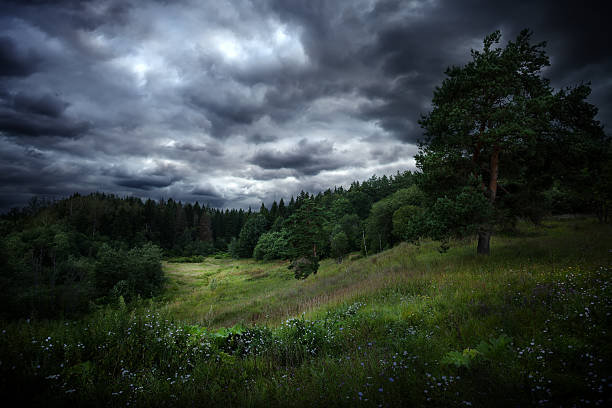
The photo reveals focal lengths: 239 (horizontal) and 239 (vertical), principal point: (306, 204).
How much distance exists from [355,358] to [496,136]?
1117 cm

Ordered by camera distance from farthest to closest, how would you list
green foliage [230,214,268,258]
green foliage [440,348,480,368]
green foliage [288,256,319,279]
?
green foliage [230,214,268,258], green foliage [288,256,319,279], green foliage [440,348,480,368]

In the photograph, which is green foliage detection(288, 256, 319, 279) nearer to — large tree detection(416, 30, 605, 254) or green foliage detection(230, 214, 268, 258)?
large tree detection(416, 30, 605, 254)

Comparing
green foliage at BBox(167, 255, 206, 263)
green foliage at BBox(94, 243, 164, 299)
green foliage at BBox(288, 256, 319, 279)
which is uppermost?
green foliage at BBox(288, 256, 319, 279)

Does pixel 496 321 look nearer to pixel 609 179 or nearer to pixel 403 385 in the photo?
pixel 403 385

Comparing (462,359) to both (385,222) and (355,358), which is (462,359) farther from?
(385,222)

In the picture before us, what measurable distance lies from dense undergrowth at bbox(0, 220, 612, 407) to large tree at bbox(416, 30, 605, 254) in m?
5.56

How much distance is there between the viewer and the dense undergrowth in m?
2.95

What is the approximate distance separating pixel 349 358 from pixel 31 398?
4111 mm

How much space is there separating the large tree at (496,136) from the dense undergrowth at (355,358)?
556cm

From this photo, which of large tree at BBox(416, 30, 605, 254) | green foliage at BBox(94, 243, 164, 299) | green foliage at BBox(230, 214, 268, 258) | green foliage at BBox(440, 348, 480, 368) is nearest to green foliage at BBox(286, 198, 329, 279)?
large tree at BBox(416, 30, 605, 254)

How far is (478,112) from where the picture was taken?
1123 centimetres

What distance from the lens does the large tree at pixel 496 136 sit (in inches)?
408

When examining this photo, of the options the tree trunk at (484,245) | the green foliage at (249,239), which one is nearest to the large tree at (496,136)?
the tree trunk at (484,245)

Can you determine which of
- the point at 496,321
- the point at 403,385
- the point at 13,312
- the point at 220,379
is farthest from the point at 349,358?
the point at 13,312
